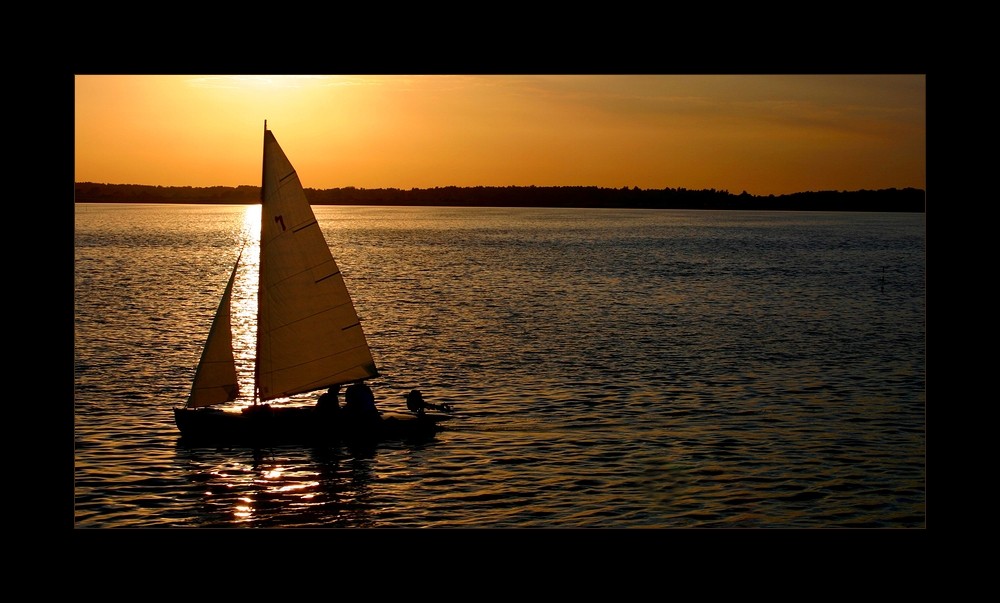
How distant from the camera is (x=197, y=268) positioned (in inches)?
4496

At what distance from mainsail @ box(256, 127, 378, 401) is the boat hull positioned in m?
0.74

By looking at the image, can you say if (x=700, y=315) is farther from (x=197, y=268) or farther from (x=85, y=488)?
(x=197, y=268)

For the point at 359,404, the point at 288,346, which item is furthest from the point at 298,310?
the point at 359,404

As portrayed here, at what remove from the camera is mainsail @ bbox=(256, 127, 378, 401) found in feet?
83.9

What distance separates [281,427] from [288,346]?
216 centimetres

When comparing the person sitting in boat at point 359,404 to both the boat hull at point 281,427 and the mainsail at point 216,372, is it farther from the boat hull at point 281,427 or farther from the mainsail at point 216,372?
the mainsail at point 216,372

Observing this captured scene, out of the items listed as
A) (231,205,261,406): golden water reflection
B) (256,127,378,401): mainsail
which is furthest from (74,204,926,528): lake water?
(256,127,378,401): mainsail

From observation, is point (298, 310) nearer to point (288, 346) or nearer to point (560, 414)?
point (288, 346)

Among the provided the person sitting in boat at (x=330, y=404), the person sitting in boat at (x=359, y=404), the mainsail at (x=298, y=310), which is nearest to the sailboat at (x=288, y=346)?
the mainsail at (x=298, y=310)

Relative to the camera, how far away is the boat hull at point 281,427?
2583 cm

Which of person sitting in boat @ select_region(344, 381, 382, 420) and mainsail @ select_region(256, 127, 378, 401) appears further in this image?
person sitting in boat @ select_region(344, 381, 382, 420)

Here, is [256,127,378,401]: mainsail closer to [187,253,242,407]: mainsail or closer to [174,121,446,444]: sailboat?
[174,121,446,444]: sailboat
